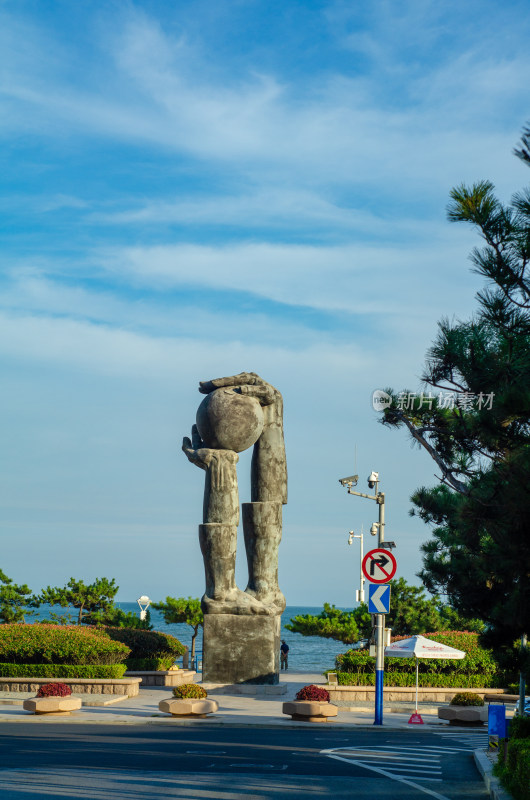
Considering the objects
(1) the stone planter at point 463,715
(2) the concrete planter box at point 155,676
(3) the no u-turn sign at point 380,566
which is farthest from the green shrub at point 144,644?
(3) the no u-turn sign at point 380,566

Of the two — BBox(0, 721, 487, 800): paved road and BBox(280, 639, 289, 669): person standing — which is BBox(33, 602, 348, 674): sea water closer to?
BBox(280, 639, 289, 669): person standing

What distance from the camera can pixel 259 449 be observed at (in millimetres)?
24594

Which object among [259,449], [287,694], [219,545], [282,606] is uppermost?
[259,449]

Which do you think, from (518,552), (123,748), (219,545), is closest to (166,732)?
(123,748)

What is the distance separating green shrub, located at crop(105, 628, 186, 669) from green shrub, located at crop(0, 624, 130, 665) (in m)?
2.52

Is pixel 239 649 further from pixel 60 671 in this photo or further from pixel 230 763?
pixel 230 763

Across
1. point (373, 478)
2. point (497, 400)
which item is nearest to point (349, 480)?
point (373, 478)

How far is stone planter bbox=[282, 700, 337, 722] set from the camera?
1791 cm

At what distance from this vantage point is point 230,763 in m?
12.0

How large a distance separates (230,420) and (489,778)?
46.3 feet

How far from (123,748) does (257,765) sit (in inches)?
91.2

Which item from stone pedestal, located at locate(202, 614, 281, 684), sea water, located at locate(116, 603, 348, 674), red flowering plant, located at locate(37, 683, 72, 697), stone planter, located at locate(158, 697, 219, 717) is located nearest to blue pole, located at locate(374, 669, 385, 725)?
stone planter, located at locate(158, 697, 219, 717)

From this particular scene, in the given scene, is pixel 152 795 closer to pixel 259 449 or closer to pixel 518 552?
pixel 518 552

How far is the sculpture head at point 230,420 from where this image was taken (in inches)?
935
